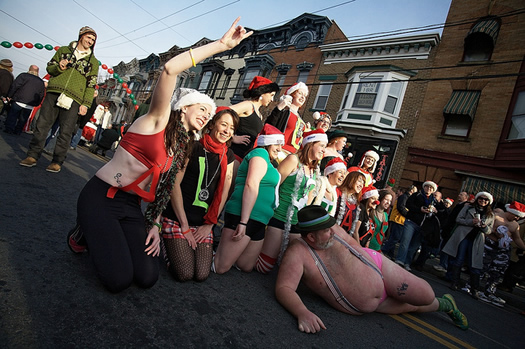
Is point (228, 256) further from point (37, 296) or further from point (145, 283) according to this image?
point (37, 296)

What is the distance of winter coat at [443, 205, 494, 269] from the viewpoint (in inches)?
219

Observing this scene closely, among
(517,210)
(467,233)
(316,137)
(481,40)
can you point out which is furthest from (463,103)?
(316,137)

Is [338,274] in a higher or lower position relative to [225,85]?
lower

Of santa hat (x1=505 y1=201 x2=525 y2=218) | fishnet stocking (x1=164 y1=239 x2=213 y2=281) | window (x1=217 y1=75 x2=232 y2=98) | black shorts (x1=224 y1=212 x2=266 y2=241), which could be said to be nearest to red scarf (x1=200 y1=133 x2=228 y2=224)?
black shorts (x1=224 y1=212 x2=266 y2=241)

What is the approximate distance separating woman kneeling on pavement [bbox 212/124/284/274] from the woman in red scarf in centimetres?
17

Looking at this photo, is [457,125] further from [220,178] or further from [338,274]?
[220,178]

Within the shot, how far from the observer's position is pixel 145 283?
6.93 feet

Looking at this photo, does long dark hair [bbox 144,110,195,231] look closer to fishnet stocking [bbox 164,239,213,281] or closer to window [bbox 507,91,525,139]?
fishnet stocking [bbox 164,239,213,281]

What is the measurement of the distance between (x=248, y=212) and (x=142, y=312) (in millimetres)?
1318

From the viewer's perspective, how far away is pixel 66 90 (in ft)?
15.0

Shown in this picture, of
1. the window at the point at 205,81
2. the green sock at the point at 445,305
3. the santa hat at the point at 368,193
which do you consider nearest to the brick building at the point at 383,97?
the santa hat at the point at 368,193

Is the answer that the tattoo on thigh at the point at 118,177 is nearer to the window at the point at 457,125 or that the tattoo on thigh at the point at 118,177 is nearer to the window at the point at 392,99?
the window at the point at 457,125

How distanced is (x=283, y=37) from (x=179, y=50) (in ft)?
55.7

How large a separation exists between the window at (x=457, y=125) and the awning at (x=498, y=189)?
215 centimetres
